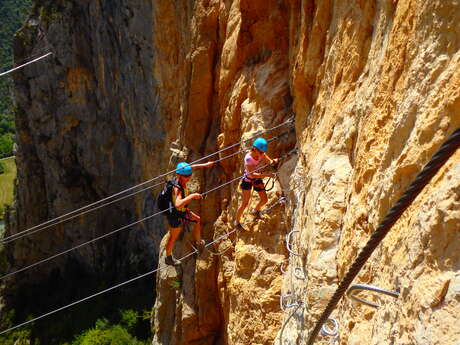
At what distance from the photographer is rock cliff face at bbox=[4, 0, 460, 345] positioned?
2.43m

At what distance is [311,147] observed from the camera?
5211 mm

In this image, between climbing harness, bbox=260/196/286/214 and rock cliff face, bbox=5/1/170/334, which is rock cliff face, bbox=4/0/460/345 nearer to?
climbing harness, bbox=260/196/286/214

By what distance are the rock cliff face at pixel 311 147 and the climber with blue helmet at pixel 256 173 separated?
172 mm

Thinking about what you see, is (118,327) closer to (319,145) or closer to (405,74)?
(319,145)

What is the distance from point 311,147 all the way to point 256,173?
1.30m

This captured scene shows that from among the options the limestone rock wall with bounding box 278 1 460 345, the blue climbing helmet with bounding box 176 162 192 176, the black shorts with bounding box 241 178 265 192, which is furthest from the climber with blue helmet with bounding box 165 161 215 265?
the limestone rock wall with bounding box 278 1 460 345

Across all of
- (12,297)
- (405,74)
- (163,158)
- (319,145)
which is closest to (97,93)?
(163,158)

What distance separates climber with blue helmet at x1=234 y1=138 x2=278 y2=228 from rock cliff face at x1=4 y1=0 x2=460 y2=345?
17 centimetres

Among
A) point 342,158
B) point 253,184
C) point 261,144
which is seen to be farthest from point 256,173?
point 342,158

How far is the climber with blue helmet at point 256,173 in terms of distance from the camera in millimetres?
6195

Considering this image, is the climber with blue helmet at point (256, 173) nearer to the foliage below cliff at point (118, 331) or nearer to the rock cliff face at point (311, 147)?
the rock cliff face at point (311, 147)

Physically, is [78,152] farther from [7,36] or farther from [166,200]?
[7,36]

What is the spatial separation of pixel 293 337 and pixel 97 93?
66.4 feet

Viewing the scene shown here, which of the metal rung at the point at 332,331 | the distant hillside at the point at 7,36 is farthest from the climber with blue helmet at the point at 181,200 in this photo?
the distant hillside at the point at 7,36
